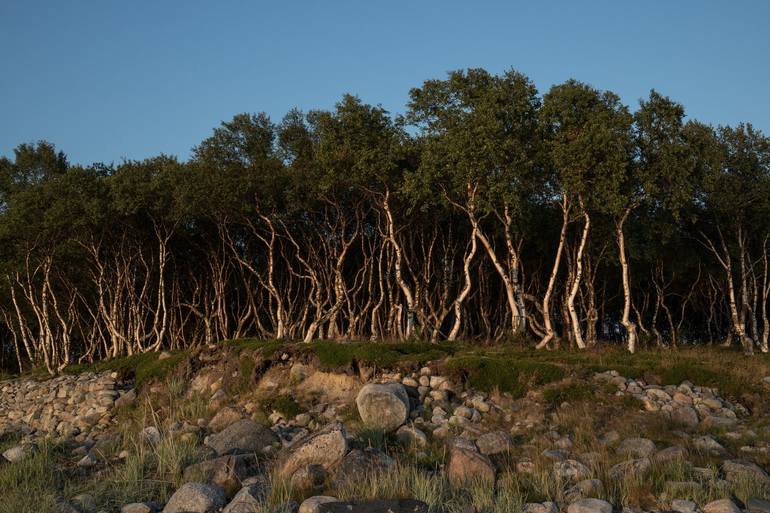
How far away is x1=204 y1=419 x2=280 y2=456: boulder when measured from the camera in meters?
16.4

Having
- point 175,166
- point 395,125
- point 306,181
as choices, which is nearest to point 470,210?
point 395,125

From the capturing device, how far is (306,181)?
3403 cm

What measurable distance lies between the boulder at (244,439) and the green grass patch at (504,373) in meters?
6.71

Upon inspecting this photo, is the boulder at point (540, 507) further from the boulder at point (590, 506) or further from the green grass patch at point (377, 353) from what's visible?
the green grass patch at point (377, 353)

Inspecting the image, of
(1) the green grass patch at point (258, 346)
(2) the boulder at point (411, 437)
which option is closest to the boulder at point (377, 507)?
(2) the boulder at point (411, 437)

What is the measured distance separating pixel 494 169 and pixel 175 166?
1668 cm

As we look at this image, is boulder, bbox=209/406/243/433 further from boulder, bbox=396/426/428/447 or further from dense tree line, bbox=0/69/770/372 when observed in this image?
dense tree line, bbox=0/69/770/372

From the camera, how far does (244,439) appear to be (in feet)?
54.9

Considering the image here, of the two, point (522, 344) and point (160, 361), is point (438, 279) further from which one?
point (160, 361)

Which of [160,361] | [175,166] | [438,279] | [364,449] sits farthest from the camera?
[438,279]

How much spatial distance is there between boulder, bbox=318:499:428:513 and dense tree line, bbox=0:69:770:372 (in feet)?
61.4

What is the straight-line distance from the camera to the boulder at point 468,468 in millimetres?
12930

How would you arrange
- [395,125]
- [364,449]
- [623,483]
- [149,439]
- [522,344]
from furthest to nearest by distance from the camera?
[395,125] < [522,344] < [149,439] < [364,449] < [623,483]

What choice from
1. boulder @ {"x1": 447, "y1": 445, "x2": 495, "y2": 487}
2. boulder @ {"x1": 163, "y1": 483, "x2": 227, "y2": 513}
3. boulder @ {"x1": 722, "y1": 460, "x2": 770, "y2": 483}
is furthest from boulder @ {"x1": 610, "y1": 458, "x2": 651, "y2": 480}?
boulder @ {"x1": 163, "y1": 483, "x2": 227, "y2": 513}
